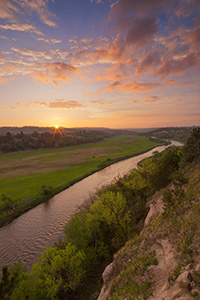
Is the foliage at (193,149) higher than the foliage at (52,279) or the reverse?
higher

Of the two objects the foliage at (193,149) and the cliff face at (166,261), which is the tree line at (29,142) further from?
the cliff face at (166,261)

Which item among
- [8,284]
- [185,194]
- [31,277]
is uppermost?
[185,194]

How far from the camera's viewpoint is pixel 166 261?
12586mm

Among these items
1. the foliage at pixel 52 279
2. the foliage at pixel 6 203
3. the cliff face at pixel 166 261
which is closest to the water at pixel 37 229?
the foliage at pixel 6 203

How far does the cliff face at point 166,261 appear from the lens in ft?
31.8

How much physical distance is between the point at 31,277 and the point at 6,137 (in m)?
148

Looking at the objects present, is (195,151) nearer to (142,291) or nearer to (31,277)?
(142,291)

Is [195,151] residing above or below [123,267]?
above

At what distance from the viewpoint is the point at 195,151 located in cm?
3288

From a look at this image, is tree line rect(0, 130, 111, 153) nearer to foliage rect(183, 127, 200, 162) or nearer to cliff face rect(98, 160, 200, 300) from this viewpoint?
foliage rect(183, 127, 200, 162)

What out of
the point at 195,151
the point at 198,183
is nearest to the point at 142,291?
the point at 198,183

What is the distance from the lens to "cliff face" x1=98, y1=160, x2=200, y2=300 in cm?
969

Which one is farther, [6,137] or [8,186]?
[6,137]

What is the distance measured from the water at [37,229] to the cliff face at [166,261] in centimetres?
1990
